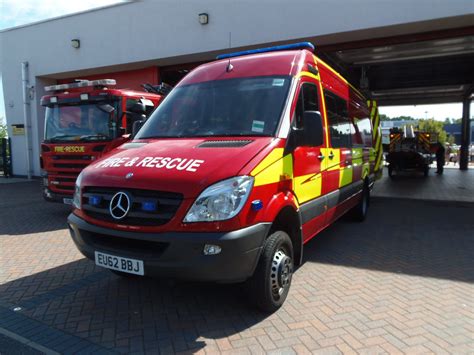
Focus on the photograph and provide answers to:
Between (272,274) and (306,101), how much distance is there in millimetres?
1902

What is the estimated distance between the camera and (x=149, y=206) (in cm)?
299

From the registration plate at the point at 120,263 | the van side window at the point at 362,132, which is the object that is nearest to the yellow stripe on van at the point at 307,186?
the registration plate at the point at 120,263

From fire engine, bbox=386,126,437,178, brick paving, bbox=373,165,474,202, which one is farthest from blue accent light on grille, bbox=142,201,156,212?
fire engine, bbox=386,126,437,178

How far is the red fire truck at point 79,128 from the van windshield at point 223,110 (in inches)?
109

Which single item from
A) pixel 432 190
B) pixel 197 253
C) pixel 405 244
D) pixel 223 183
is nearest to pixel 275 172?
pixel 223 183

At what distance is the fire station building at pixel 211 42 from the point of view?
8.77 meters

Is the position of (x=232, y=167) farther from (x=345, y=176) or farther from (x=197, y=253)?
(x=345, y=176)

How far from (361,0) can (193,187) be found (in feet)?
25.9

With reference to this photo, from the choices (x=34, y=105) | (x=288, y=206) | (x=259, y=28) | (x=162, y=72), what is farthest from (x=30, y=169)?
(x=288, y=206)

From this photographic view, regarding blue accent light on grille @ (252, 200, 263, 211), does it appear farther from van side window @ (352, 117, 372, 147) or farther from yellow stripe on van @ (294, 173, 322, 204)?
van side window @ (352, 117, 372, 147)

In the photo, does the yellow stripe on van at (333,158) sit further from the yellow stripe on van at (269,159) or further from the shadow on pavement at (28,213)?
the shadow on pavement at (28,213)

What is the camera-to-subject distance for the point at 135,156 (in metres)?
3.46

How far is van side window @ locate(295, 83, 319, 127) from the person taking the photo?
3788 mm

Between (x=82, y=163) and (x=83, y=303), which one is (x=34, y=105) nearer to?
(x=82, y=163)
